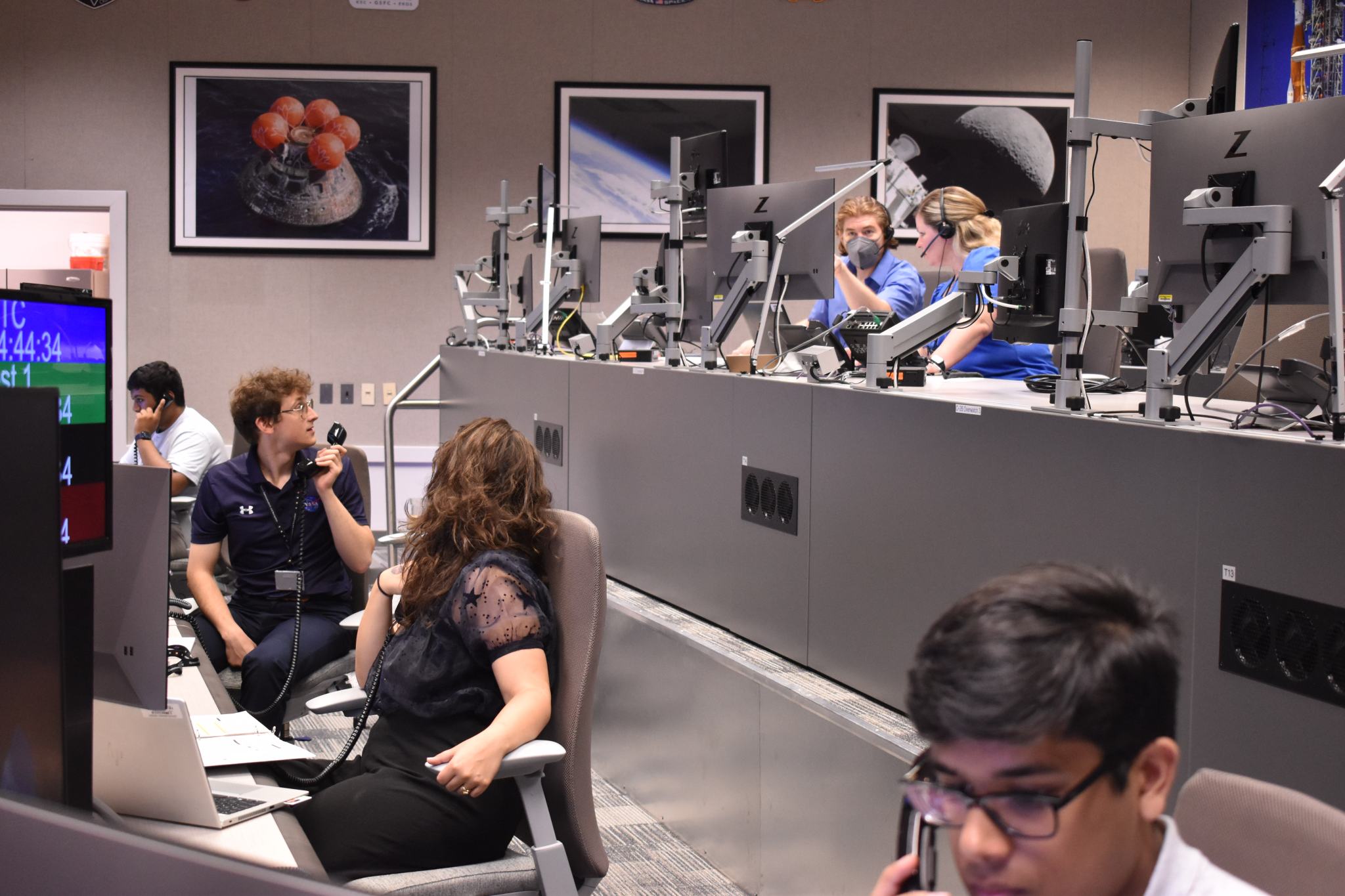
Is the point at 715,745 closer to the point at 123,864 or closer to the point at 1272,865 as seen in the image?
the point at 1272,865

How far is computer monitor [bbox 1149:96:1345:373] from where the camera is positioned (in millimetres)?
1887

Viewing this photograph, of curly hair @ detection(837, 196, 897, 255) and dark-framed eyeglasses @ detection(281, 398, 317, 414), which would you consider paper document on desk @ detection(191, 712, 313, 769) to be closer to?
dark-framed eyeglasses @ detection(281, 398, 317, 414)

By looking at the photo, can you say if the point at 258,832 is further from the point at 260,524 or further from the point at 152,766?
the point at 260,524

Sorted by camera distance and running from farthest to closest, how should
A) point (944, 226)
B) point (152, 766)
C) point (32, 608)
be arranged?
point (944, 226)
point (152, 766)
point (32, 608)

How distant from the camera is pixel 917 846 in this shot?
2.89ft

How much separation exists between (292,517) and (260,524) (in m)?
Answer: 0.08

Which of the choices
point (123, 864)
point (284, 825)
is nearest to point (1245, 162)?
point (284, 825)

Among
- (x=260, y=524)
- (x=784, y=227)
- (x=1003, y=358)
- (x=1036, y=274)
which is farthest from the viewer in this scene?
(x=1003, y=358)

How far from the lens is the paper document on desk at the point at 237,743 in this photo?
1748mm

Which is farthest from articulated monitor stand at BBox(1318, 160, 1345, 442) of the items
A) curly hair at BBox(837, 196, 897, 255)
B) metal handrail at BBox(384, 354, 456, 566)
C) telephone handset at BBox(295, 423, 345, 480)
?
metal handrail at BBox(384, 354, 456, 566)

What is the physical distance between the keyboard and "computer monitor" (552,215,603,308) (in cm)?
301

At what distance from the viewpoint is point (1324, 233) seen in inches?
73.8

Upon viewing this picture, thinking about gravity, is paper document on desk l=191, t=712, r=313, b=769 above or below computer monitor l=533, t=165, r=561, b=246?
below

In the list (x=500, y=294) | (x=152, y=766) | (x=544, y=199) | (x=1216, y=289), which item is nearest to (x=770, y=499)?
(x=1216, y=289)
